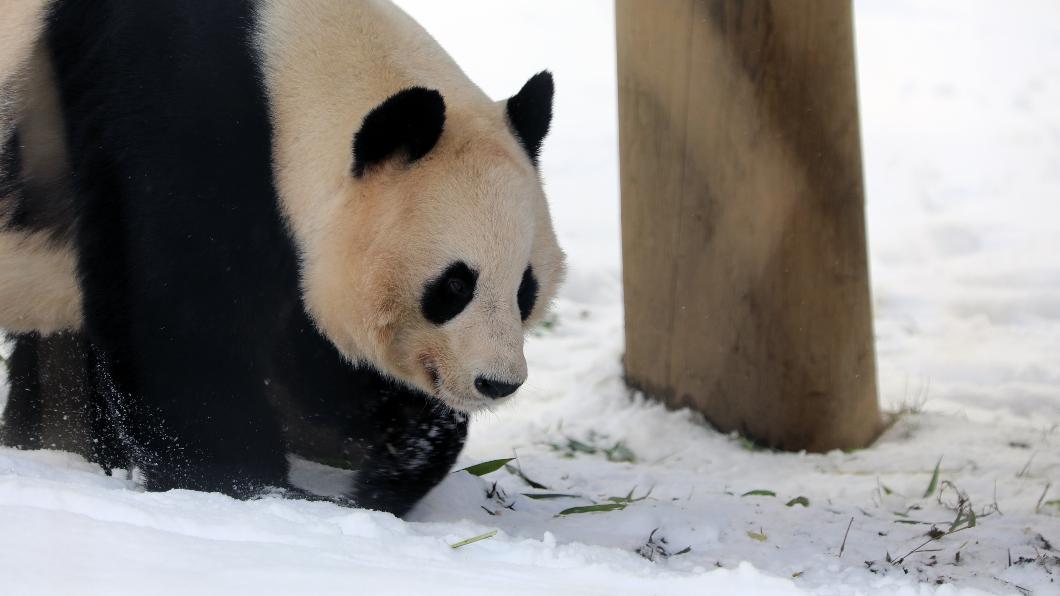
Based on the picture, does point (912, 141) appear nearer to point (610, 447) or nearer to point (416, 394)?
point (610, 447)

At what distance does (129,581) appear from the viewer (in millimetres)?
1390

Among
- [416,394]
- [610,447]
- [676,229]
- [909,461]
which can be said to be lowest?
[610,447]

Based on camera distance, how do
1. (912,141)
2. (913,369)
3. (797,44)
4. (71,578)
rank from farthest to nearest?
(912,141)
(913,369)
(797,44)
(71,578)

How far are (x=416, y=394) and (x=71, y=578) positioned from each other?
154 cm

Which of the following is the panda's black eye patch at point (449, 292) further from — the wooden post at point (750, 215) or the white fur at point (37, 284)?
the wooden post at point (750, 215)

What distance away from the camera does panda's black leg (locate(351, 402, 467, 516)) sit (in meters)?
2.75

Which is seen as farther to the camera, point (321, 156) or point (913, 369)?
point (913, 369)

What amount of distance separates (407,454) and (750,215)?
147 centimetres

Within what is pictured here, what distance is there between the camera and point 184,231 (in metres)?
2.46

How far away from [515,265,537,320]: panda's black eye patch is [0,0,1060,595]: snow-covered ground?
0.53 m

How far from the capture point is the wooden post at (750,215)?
346 centimetres

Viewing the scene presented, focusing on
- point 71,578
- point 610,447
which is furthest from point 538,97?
point 71,578

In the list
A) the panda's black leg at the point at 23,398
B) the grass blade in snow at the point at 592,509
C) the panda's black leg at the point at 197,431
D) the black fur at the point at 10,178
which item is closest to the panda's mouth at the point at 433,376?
the panda's black leg at the point at 197,431

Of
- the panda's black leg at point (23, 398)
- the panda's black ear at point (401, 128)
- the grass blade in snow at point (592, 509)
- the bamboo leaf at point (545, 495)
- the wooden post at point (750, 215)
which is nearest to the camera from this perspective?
the panda's black ear at point (401, 128)
